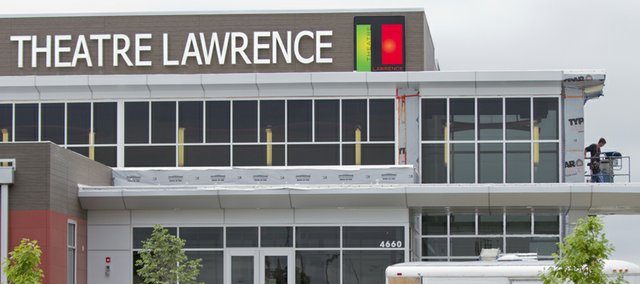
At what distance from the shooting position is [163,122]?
40.7 m

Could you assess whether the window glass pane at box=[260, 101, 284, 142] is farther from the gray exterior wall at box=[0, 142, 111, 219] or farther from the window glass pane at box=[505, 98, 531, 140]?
the gray exterior wall at box=[0, 142, 111, 219]

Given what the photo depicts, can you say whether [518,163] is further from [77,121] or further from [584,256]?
[584,256]

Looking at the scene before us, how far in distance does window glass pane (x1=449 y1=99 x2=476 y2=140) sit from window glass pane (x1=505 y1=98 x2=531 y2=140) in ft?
3.30

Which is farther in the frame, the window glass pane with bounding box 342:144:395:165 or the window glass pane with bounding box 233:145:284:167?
the window glass pane with bounding box 233:145:284:167

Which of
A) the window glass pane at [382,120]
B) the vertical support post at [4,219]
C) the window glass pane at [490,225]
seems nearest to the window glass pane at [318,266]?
the window glass pane at [382,120]

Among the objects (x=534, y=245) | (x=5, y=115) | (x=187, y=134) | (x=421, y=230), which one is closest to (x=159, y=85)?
(x=187, y=134)

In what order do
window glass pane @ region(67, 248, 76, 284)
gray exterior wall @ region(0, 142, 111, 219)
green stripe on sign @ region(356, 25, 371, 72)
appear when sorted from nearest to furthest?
gray exterior wall @ region(0, 142, 111, 219), window glass pane @ region(67, 248, 76, 284), green stripe on sign @ region(356, 25, 371, 72)

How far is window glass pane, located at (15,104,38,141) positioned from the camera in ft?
133

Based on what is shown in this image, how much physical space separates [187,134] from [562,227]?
1111 cm

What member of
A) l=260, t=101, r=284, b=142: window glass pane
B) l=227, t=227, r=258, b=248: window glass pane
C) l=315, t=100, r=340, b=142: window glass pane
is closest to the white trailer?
l=227, t=227, r=258, b=248: window glass pane

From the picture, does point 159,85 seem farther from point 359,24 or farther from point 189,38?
point 359,24

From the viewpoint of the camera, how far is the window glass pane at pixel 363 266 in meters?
37.6

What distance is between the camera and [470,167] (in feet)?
132

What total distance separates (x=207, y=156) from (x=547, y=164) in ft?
32.2
